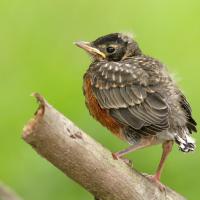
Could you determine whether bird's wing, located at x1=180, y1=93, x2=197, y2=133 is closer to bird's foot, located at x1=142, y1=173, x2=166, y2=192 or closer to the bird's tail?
the bird's tail

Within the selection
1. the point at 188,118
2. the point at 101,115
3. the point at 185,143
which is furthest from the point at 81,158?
the point at 188,118

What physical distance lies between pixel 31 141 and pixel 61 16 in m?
4.85

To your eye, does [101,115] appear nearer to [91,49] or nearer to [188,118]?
[188,118]

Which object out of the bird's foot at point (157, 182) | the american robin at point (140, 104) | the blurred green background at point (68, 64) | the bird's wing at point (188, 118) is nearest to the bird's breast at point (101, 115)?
the american robin at point (140, 104)

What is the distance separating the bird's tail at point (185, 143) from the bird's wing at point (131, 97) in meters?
0.15

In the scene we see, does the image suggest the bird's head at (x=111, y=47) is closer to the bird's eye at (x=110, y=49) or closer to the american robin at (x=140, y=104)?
the bird's eye at (x=110, y=49)

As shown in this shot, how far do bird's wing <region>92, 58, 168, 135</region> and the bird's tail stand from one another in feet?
0.50

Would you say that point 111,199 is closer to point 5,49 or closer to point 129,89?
point 129,89

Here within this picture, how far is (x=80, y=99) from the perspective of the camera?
985 cm

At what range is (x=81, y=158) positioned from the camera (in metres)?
6.32

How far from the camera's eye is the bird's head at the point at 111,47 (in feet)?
26.2

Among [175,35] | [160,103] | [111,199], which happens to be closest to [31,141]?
[111,199]

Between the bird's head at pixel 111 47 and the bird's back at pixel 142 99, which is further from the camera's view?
the bird's head at pixel 111 47

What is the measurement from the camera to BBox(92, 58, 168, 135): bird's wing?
713cm
